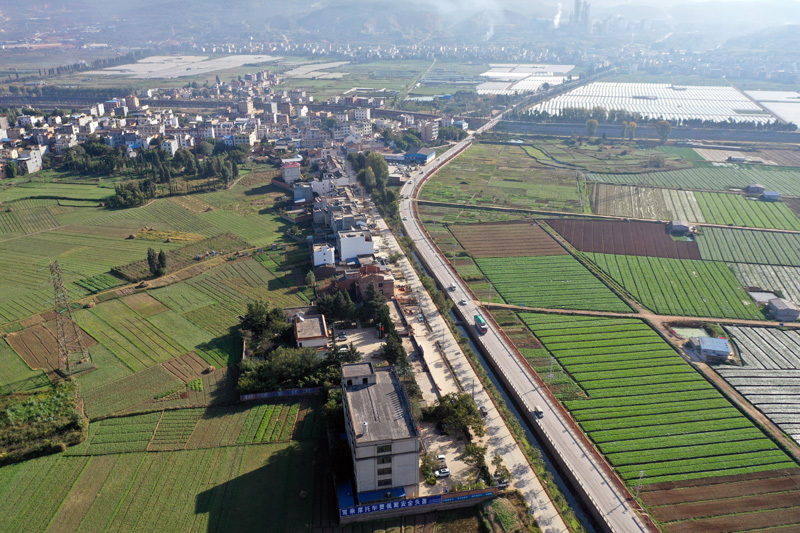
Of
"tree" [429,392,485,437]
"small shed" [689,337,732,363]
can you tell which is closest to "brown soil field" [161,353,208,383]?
"tree" [429,392,485,437]

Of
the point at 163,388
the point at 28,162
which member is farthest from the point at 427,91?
the point at 163,388

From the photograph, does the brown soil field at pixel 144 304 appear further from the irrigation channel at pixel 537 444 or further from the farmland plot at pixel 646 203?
the farmland plot at pixel 646 203

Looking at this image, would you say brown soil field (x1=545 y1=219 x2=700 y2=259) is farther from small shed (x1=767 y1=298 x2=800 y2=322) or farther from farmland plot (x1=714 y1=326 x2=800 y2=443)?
farmland plot (x1=714 y1=326 x2=800 y2=443)

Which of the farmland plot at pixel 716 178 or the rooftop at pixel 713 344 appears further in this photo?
the farmland plot at pixel 716 178

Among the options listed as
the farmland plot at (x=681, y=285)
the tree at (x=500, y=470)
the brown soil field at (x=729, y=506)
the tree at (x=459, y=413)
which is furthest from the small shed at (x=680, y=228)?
the tree at (x=500, y=470)

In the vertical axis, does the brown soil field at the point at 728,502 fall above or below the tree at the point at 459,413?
below

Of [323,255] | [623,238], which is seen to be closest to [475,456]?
[323,255]
